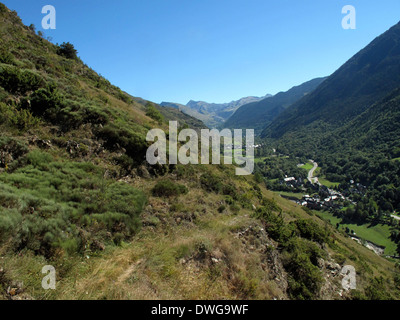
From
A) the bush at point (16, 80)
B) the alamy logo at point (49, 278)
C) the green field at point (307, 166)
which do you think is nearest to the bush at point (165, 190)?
the alamy logo at point (49, 278)

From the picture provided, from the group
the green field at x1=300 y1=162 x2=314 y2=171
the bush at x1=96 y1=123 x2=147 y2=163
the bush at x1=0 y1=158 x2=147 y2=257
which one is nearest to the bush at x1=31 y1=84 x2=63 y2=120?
the bush at x1=96 y1=123 x2=147 y2=163

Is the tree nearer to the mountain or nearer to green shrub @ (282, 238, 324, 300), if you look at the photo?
green shrub @ (282, 238, 324, 300)

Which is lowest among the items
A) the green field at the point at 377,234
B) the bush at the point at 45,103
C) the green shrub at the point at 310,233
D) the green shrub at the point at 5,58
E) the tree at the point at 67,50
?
the green field at the point at 377,234

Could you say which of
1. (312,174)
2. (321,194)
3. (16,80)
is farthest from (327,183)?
(16,80)

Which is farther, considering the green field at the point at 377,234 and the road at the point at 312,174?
the road at the point at 312,174

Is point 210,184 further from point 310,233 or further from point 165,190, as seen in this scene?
point 310,233

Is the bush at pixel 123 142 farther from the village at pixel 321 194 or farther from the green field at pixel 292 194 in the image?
the green field at pixel 292 194
